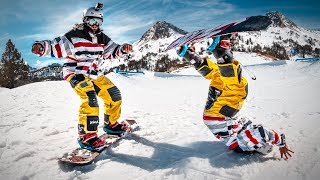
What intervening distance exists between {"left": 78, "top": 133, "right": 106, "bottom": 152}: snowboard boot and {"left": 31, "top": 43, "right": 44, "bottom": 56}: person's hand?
5.17 ft

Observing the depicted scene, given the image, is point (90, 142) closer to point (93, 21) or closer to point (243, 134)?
point (93, 21)

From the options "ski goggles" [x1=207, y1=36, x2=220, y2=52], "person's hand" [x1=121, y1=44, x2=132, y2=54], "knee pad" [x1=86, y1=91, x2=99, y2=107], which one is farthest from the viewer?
"person's hand" [x1=121, y1=44, x2=132, y2=54]

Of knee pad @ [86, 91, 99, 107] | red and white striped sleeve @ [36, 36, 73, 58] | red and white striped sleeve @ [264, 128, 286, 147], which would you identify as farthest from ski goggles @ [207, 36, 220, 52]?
red and white striped sleeve @ [36, 36, 73, 58]

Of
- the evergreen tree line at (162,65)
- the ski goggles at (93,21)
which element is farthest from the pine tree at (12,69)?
the ski goggles at (93,21)

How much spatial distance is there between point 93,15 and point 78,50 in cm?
69

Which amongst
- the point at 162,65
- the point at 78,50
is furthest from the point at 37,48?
the point at 162,65

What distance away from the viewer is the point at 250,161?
13.5ft

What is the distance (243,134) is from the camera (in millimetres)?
4188

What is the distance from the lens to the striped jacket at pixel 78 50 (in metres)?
4.65

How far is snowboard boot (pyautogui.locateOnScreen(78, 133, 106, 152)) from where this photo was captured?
4770 mm

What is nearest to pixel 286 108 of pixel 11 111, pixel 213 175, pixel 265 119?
pixel 265 119

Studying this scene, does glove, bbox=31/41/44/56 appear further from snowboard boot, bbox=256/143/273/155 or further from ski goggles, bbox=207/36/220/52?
snowboard boot, bbox=256/143/273/155

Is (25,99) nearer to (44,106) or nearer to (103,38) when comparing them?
(44,106)

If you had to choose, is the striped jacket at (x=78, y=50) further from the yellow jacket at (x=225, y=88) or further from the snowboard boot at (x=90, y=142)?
the yellow jacket at (x=225, y=88)
